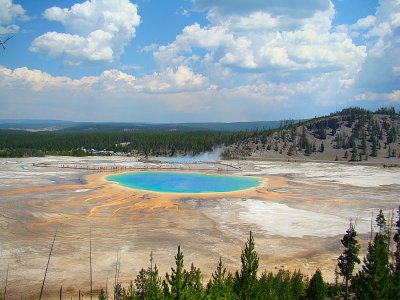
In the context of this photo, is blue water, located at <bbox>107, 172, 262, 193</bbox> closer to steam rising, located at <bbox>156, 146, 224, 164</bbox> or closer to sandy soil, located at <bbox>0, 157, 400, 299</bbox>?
sandy soil, located at <bbox>0, 157, 400, 299</bbox>

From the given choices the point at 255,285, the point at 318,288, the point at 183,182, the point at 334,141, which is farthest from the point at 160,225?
the point at 334,141

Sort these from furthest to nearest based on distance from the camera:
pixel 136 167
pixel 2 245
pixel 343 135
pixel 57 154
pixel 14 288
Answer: pixel 343 135 → pixel 57 154 → pixel 136 167 → pixel 2 245 → pixel 14 288

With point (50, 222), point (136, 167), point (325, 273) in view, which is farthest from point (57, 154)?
point (325, 273)

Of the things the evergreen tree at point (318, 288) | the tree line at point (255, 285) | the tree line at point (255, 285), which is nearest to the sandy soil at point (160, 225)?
the tree line at point (255, 285)

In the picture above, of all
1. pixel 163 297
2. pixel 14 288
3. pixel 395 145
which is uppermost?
pixel 395 145

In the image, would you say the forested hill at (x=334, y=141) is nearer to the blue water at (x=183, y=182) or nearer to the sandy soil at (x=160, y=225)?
the blue water at (x=183, y=182)

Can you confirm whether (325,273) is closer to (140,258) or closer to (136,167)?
(140,258)

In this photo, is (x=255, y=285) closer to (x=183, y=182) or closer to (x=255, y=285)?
(x=255, y=285)
